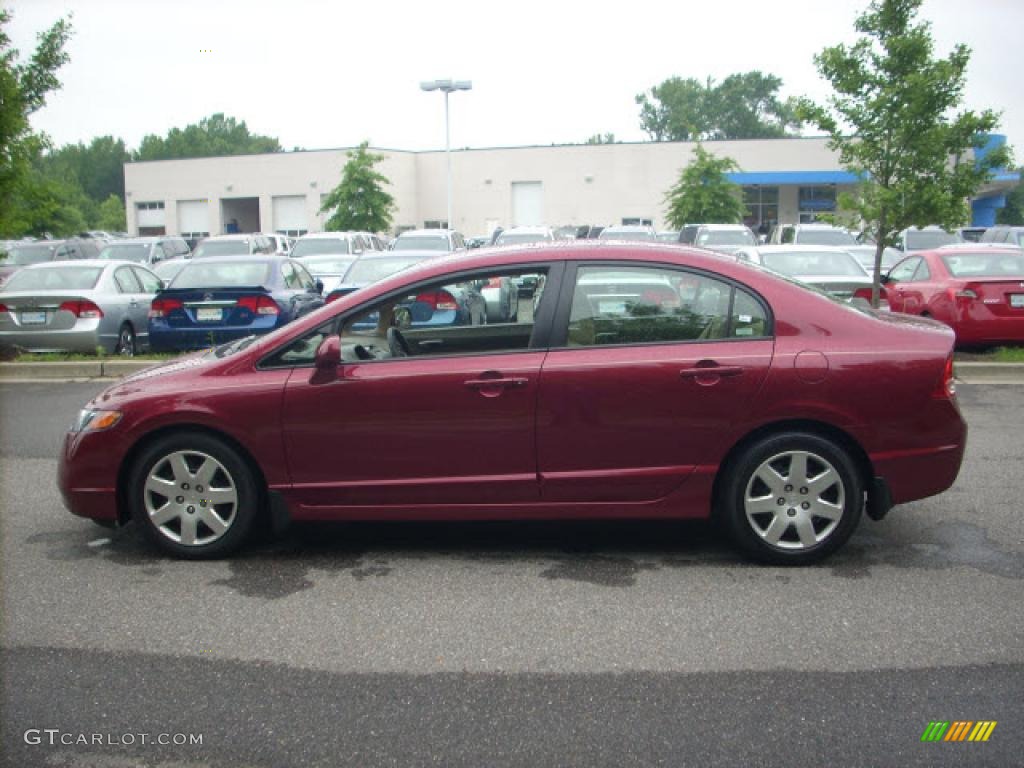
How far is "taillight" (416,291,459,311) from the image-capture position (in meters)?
5.59

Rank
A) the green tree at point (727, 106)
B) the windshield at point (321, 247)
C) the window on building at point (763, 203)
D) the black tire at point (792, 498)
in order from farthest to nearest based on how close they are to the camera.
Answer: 1. the green tree at point (727, 106)
2. the window on building at point (763, 203)
3. the windshield at point (321, 247)
4. the black tire at point (792, 498)

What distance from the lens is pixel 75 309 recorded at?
43.1 ft

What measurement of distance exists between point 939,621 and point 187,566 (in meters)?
3.75

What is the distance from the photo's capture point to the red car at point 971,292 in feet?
39.9

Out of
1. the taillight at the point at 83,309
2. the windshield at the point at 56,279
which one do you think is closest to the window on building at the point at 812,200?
the windshield at the point at 56,279

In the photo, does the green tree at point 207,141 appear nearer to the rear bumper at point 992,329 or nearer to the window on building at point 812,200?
the window on building at point 812,200

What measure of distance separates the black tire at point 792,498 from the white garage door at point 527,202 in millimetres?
51929

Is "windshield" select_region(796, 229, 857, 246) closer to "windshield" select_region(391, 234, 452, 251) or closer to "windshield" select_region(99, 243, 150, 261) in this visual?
"windshield" select_region(391, 234, 452, 251)

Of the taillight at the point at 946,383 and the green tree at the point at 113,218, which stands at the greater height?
the green tree at the point at 113,218

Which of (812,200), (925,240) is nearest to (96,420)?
(925,240)

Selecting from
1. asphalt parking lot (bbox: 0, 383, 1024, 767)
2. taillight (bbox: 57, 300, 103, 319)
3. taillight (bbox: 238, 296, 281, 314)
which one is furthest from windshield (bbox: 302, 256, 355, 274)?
asphalt parking lot (bbox: 0, 383, 1024, 767)

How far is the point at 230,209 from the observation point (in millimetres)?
60875
